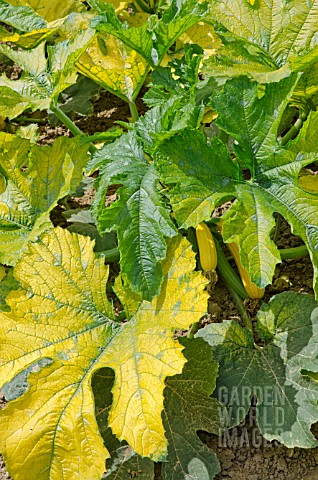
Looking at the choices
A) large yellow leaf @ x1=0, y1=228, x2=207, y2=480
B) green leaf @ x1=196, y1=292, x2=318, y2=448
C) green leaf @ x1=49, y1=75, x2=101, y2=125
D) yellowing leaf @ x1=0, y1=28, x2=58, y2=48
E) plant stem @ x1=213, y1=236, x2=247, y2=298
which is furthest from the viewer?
green leaf @ x1=49, y1=75, x2=101, y2=125

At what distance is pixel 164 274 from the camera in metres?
2.30

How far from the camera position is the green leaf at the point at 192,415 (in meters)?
2.26

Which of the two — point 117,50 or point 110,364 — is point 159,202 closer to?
point 110,364

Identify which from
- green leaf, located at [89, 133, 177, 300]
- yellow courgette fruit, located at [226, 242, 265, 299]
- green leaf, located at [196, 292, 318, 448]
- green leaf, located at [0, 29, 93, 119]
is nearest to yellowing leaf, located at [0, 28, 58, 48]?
green leaf, located at [0, 29, 93, 119]

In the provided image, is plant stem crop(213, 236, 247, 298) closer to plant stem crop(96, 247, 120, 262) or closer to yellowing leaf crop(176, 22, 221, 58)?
plant stem crop(96, 247, 120, 262)

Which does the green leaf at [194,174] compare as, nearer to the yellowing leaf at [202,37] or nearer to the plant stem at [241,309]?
the plant stem at [241,309]

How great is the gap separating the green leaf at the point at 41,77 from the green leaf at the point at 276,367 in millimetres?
965

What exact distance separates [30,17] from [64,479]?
1730mm

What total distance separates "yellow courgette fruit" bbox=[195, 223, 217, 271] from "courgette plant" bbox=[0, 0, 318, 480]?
9.7 inches

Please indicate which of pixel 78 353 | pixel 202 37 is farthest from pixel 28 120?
pixel 78 353

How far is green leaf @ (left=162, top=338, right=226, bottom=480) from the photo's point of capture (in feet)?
7.43

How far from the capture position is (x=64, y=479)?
7.09ft

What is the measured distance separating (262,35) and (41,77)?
2.65 feet

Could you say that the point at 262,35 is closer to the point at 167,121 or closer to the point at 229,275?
the point at 167,121
